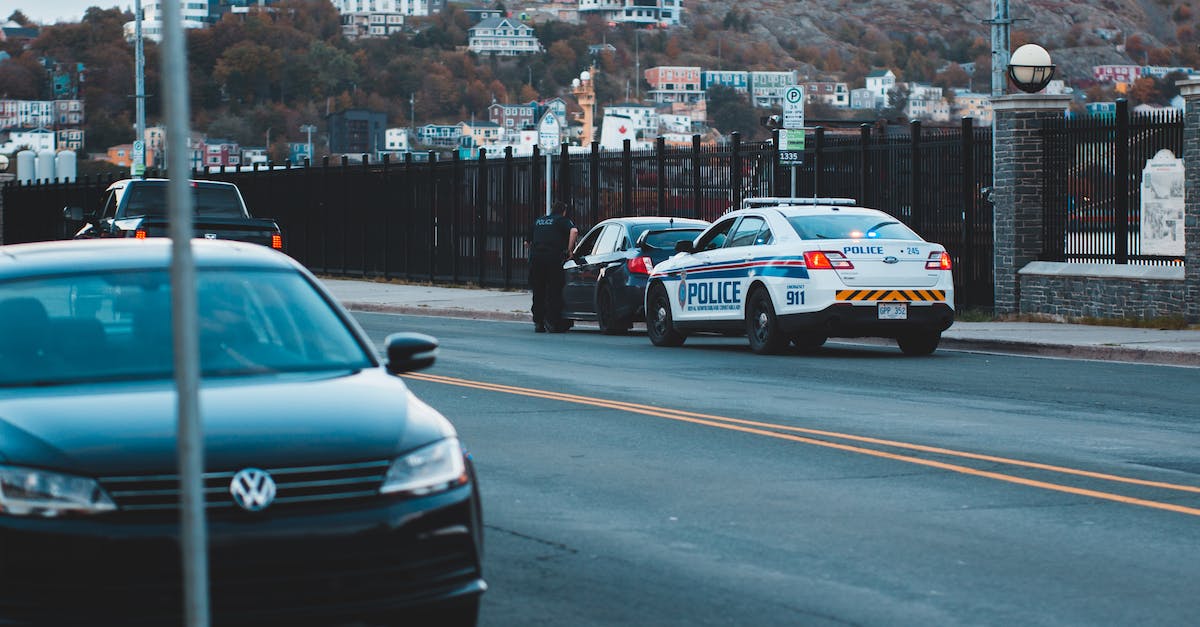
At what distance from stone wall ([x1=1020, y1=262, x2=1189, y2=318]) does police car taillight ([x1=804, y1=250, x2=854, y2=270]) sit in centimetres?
529

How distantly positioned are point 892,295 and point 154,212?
13.2 m

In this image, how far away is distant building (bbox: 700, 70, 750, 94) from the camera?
176500mm

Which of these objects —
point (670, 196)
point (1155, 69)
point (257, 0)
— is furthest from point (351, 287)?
point (257, 0)

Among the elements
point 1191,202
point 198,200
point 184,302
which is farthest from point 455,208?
point 184,302

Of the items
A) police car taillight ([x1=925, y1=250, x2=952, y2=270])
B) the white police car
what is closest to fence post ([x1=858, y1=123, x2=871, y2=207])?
the white police car

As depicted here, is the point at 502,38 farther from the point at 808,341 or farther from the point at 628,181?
the point at 808,341

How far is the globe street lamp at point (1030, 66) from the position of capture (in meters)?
25.4

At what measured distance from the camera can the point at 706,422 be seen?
43.4 ft

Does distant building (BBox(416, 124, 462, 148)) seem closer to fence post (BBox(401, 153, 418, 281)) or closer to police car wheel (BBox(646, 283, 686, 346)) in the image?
fence post (BBox(401, 153, 418, 281))

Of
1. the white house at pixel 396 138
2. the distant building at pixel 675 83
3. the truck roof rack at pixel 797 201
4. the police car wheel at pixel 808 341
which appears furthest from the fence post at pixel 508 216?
the distant building at pixel 675 83

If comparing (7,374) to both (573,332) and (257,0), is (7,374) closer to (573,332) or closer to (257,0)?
(573,332)

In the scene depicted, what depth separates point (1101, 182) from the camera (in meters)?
24.0

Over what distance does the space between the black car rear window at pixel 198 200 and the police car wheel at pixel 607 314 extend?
6.54 meters

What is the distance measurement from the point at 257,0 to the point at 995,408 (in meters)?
183
